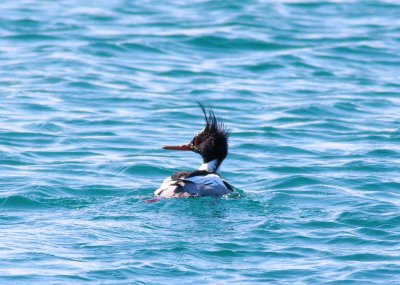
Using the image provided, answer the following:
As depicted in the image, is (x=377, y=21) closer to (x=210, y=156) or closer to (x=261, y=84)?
(x=261, y=84)

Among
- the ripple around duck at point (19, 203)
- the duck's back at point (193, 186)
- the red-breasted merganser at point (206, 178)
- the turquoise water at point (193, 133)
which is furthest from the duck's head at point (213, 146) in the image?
the ripple around duck at point (19, 203)

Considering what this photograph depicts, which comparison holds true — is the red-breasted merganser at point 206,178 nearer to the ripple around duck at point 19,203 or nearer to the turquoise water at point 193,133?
the turquoise water at point 193,133

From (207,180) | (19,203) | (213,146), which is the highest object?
→ (213,146)

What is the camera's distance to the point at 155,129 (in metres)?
16.4

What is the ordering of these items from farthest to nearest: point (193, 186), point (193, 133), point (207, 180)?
point (193, 133) → point (207, 180) → point (193, 186)

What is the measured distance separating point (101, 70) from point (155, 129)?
419 cm

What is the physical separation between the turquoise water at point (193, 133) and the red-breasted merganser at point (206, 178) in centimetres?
21

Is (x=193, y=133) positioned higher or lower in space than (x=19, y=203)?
lower

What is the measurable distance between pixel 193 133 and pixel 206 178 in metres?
4.30

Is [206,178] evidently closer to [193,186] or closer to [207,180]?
[207,180]

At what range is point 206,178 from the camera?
11867 mm

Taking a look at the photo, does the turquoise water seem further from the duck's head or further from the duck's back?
the duck's head

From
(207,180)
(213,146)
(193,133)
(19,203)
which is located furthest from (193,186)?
(193,133)

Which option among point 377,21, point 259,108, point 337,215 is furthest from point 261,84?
point 337,215
